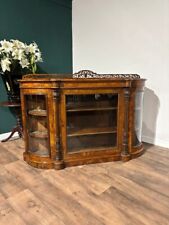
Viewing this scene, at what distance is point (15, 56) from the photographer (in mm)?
2352

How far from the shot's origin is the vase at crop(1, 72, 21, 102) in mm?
2500

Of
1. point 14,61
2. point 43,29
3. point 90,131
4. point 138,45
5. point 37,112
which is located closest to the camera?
point 37,112

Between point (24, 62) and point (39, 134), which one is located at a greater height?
point (24, 62)

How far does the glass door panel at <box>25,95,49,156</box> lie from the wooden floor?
22cm

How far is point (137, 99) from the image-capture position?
2127mm

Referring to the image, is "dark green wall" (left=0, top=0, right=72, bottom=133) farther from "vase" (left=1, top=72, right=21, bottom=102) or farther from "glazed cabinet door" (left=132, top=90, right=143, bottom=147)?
"glazed cabinet door" (left=132, top=90, right=143, bottom=147)

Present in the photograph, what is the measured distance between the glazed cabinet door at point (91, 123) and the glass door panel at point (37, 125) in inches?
8.1

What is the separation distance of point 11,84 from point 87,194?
1.74 metres

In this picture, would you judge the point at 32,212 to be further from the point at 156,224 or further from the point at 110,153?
the point at 110,153

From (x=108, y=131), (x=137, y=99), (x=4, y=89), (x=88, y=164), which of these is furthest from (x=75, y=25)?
(x=88, y=164)

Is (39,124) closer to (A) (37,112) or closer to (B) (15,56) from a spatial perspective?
(A) (37,112)

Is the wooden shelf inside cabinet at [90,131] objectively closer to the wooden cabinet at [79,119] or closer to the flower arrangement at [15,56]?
the wooden cabinet at [79,119]

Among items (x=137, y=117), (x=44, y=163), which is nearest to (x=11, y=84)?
(x=44, y=163)

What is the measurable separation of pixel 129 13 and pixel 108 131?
5.47 feet
